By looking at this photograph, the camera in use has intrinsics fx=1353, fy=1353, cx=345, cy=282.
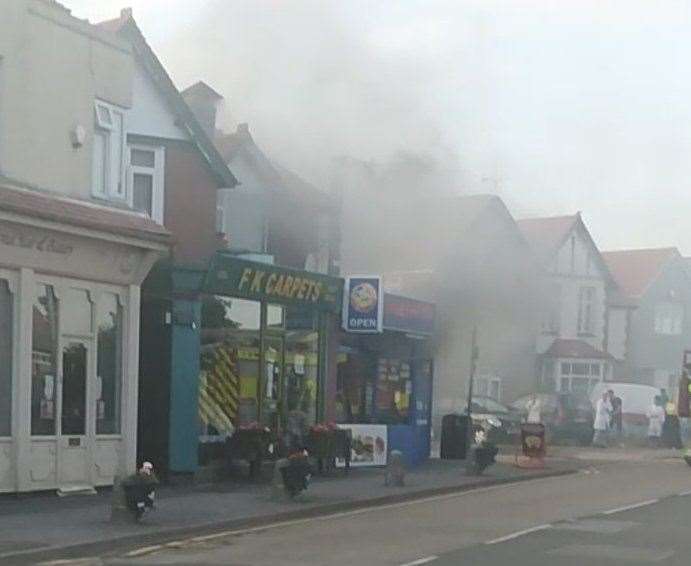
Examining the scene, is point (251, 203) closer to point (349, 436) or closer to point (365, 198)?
point (365, 198)

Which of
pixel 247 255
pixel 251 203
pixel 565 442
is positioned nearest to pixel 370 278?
pixel 247 255

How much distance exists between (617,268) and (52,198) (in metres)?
48.8

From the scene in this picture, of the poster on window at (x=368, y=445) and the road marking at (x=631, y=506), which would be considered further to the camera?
the poster on window at (x=368, y=445)

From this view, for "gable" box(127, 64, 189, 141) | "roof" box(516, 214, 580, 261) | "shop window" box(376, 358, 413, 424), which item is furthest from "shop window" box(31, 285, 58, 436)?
"roof" box(516, 214, 580, 261)

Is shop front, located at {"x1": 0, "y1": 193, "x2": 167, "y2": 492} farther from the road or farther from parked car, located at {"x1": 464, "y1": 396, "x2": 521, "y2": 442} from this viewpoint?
parked car, located at {"x1": 464, "y1": 396, "x2": 521, "y2": 442}

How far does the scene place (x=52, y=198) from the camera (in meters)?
18.4

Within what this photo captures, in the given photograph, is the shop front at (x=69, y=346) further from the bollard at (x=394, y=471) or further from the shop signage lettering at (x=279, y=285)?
the bollard at (x=394, y=471)

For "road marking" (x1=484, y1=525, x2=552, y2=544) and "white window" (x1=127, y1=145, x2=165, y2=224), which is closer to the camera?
"road marking" (x1=484, y1=525, x2=552, y2=544)

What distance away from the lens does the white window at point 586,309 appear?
55219 mm

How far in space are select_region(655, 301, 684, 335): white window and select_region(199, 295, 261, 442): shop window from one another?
40975 mm

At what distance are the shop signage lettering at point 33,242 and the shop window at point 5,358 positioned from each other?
0.56m

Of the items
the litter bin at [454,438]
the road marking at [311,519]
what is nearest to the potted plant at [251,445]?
the road marking at [311,519]

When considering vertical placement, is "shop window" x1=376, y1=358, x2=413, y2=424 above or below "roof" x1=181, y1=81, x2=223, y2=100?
below

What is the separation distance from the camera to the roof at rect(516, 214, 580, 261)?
52219 millimetres
